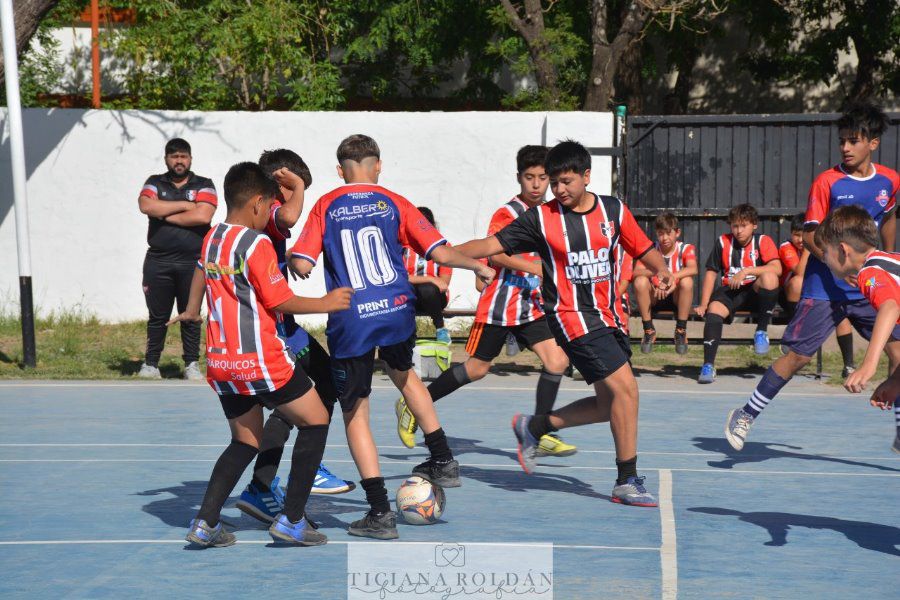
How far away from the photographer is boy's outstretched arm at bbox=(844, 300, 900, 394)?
553 cm

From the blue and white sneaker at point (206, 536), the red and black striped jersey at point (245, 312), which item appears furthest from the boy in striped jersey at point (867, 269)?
the blue and white sneaker at point (206, 536)

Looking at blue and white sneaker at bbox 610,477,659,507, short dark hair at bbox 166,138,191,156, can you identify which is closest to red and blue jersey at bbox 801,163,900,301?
blue and white sneaker at bbox 610,477,659,507

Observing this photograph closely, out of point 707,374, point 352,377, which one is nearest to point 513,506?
point 352,377

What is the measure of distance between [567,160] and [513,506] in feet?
6.37

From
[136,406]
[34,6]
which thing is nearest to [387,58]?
[34,6]

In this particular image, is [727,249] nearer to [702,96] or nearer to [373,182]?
[373,182]

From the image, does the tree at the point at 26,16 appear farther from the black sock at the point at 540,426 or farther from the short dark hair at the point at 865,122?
the short dark hair at the point at 865,122

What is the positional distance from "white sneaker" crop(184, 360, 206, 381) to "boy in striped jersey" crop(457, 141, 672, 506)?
221 inches

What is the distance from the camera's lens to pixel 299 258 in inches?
246

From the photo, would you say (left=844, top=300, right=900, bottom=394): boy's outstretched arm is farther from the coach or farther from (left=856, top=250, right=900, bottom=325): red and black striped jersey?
the coach

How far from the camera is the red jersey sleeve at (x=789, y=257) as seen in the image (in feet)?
40.3

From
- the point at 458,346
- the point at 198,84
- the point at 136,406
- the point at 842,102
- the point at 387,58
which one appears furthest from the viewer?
the point at 842,102

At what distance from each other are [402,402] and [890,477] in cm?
311

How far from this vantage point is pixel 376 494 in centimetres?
609
